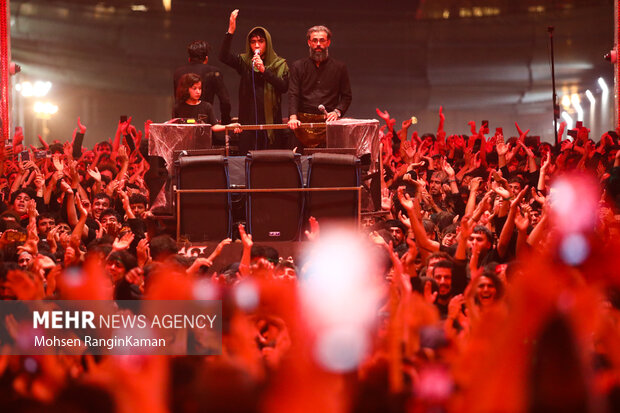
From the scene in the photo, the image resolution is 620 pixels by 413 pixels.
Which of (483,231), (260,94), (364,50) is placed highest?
(364,50)

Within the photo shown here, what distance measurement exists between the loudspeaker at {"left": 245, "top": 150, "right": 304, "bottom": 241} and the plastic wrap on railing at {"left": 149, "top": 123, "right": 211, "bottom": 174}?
73 centimetres

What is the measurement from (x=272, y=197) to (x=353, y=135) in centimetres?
88

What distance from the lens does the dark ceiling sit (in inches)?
629

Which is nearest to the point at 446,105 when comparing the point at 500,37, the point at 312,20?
the point at 500,37

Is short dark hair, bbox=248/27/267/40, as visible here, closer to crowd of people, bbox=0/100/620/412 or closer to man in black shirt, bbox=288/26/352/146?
man in black shirt, bbox=288/26/352/146

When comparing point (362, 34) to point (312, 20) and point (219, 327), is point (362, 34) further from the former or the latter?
point (219, 327)

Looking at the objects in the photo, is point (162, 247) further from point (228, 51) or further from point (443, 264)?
point (228, 51)

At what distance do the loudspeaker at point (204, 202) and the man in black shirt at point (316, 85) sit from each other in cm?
104

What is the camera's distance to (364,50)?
54.5 feet

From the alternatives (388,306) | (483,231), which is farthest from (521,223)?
(388,306)

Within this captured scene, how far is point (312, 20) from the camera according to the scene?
16812 millimetres

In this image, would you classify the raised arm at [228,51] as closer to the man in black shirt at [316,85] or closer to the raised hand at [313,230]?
the man in black shirt at [316,85]

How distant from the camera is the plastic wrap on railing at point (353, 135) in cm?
670

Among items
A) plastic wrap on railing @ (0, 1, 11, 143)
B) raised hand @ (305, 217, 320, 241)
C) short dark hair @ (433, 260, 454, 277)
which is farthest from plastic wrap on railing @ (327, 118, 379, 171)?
plastic wrap on railing @ (0, 1, 11, 143)
